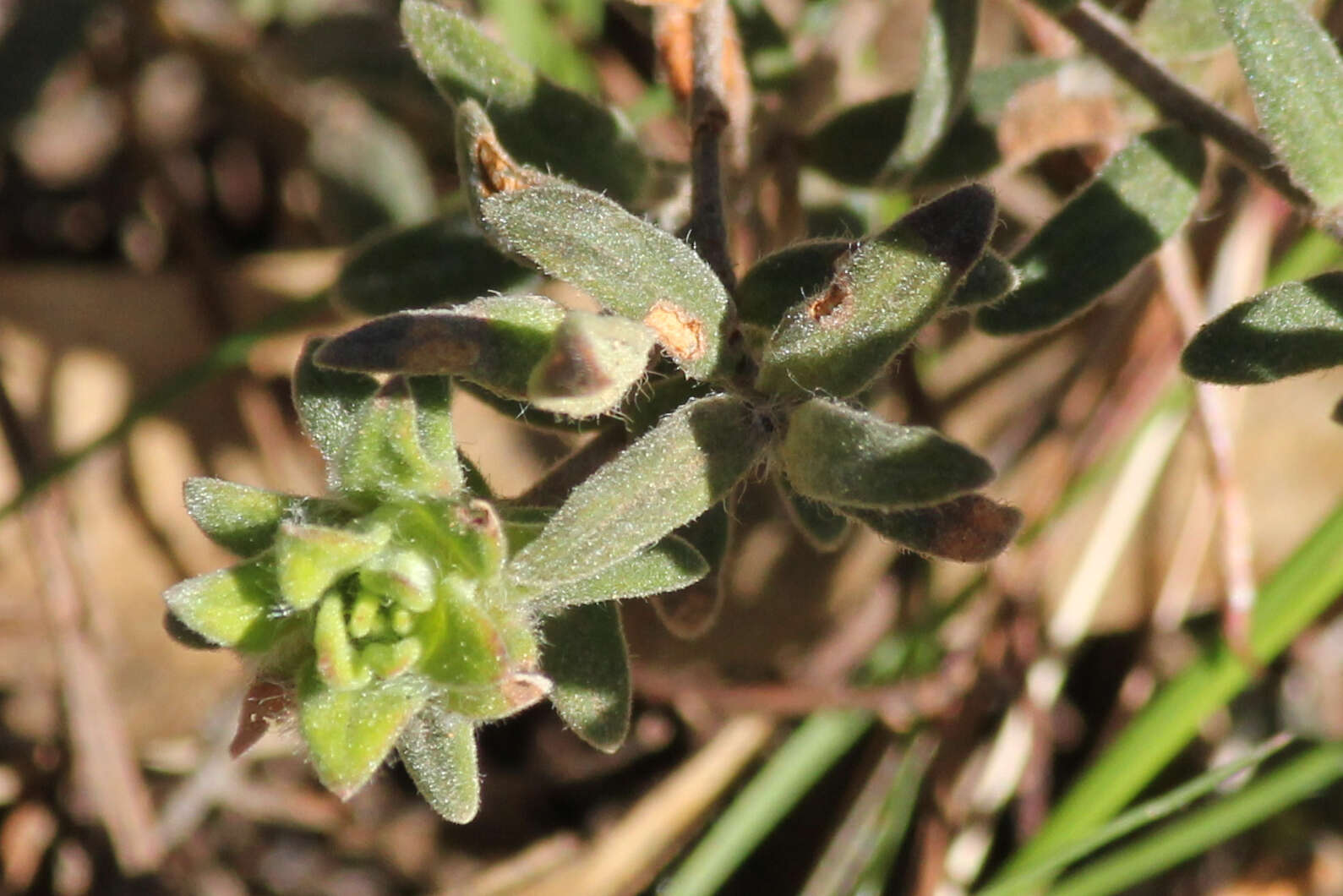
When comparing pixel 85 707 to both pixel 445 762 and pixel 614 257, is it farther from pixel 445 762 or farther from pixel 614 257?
pixel 614 257

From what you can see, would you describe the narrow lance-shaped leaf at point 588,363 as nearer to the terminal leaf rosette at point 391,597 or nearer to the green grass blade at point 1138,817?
the terminal leaf rosette at point 391,597

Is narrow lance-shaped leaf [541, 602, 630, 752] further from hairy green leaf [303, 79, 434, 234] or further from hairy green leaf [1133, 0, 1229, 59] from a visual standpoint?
hairy green leaf [303, 79, 434, 234]

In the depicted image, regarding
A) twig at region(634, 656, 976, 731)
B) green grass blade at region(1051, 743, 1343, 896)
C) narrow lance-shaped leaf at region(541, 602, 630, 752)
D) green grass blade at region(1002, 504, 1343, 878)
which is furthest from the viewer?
twig at region(634, 656, 976, 731)

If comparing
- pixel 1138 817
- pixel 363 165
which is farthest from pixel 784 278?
pixel 363 165

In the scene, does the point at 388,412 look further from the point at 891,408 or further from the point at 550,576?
the point at 891,408

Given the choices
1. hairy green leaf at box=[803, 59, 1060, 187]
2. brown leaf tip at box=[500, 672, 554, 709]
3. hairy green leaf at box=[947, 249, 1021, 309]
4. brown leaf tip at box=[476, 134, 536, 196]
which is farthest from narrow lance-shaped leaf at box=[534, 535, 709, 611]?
hairy green leaf at box=[803, 59, 1060, 187]

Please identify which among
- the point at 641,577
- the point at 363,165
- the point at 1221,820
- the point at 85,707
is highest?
the point at 641,577
